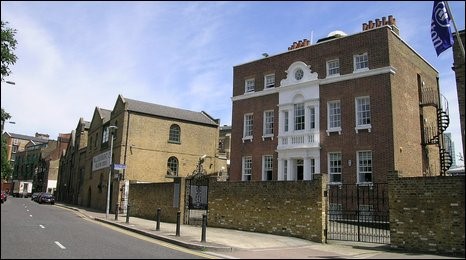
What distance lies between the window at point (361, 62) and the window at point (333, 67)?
129 centimetres

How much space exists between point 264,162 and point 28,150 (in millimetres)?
89390

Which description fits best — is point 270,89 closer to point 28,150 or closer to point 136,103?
point 136,103

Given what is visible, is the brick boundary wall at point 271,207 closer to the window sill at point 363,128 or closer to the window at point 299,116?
the window sill at point 363,128

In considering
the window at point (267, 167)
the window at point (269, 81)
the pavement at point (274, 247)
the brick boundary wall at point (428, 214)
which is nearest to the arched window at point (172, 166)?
the window at point (267, 167)

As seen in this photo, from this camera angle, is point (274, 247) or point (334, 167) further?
point (334, 167)

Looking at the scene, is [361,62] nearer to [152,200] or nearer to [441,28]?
[441,28]

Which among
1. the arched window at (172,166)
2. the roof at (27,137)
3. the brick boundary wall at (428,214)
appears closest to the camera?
the brick boundary wall at (428,214)

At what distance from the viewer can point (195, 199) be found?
958 inches

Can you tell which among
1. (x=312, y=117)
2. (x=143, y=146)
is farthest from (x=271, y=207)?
(x=143, y=146)

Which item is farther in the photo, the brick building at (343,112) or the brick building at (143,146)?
the brick building at (143,146)

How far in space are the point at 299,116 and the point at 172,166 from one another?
17600mm

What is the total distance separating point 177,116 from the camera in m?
43.1

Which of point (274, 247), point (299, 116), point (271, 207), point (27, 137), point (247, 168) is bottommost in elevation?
point (274, 247)

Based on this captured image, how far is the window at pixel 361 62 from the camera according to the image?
84.2 ft
